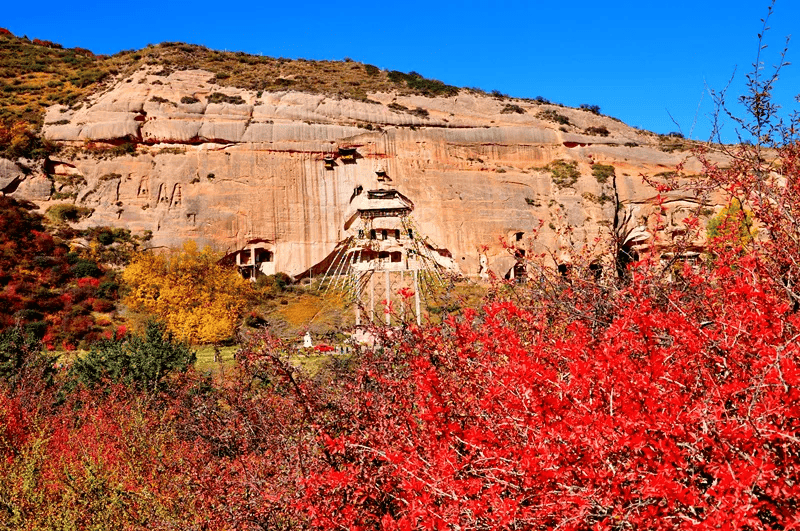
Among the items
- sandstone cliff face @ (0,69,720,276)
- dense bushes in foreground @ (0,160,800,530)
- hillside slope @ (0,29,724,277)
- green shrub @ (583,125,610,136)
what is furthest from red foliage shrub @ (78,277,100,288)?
green shrub @ (583,125,610,136)

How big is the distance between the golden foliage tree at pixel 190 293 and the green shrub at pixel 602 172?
21820mm

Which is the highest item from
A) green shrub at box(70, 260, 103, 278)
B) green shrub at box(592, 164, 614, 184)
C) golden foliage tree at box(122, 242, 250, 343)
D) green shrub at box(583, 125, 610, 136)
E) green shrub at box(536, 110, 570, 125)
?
green shrub at box(536, 110, 570, 125)

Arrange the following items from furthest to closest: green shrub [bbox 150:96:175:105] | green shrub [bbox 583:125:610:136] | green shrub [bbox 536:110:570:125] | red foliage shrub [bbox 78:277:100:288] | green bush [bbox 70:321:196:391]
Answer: green shrub [bbox 536:110:570:125]
green shrub [bbox 583:125:610:136]
green shrub [bbox 150:96:175:105]
red foliage shrub [bbox 78:277:100:288]
green bush [bbox 70:321:196:391]

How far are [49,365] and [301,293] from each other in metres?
18.0

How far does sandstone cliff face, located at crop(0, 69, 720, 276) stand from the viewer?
112 feet

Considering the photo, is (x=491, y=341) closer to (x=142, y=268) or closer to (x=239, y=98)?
(x=142, y=268)

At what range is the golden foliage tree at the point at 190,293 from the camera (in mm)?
25203

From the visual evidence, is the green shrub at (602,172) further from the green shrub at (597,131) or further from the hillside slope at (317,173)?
the green shrub at (597,131)

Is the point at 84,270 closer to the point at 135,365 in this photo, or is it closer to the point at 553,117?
the point at 135,365

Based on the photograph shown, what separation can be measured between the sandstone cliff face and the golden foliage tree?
4.52 meters

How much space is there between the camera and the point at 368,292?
33.6 meters

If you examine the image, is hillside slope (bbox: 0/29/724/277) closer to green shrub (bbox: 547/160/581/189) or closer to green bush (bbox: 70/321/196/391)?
green shrub (bbox: 547/160/581/189)

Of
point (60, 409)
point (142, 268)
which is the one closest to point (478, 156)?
point (142, 268)

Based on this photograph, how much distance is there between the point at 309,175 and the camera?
35438 millimetres
